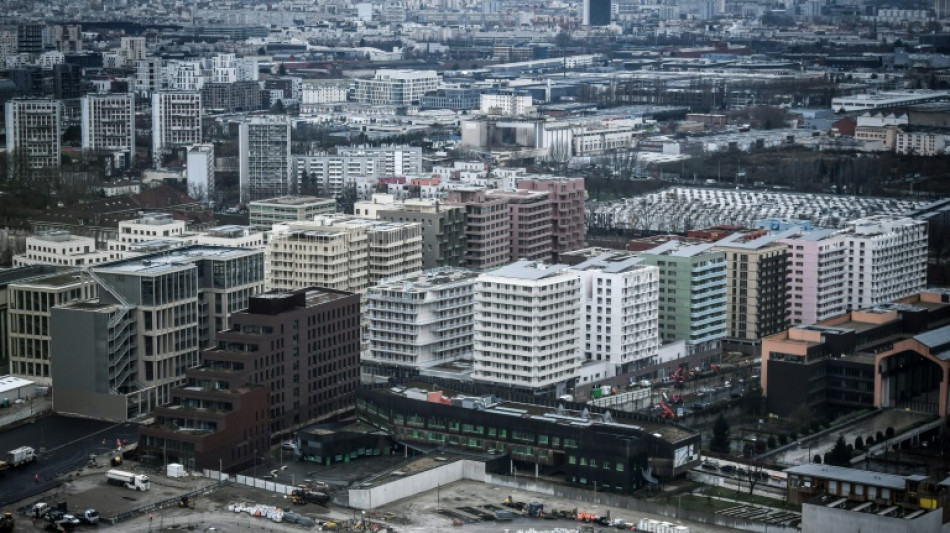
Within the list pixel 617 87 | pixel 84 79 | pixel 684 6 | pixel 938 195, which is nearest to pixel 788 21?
pixel 684 6

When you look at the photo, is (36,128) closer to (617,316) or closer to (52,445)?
(617,316)

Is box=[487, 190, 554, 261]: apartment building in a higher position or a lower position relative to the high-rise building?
lower

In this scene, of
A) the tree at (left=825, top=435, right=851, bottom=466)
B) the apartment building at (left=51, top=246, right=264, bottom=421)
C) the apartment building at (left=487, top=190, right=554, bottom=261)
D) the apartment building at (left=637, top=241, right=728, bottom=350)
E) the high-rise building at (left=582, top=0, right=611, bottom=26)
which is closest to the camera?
the tree at (left=825, top=435, right=851, bottom=466)

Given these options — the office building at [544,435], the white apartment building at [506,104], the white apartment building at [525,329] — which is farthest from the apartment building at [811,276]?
the white apartment building at [506,104]

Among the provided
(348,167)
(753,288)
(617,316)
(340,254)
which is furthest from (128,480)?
(348,167)

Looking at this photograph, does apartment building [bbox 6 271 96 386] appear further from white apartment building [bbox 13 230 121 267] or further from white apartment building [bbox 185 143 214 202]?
white apartment building [bbox 185 143 214 202]

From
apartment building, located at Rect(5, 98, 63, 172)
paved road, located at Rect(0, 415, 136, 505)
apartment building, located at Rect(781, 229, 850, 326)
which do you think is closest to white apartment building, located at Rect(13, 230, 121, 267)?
paved road, located at Rect(0, 415, 136, 505)

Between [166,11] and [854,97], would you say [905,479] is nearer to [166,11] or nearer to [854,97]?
[854,97]
